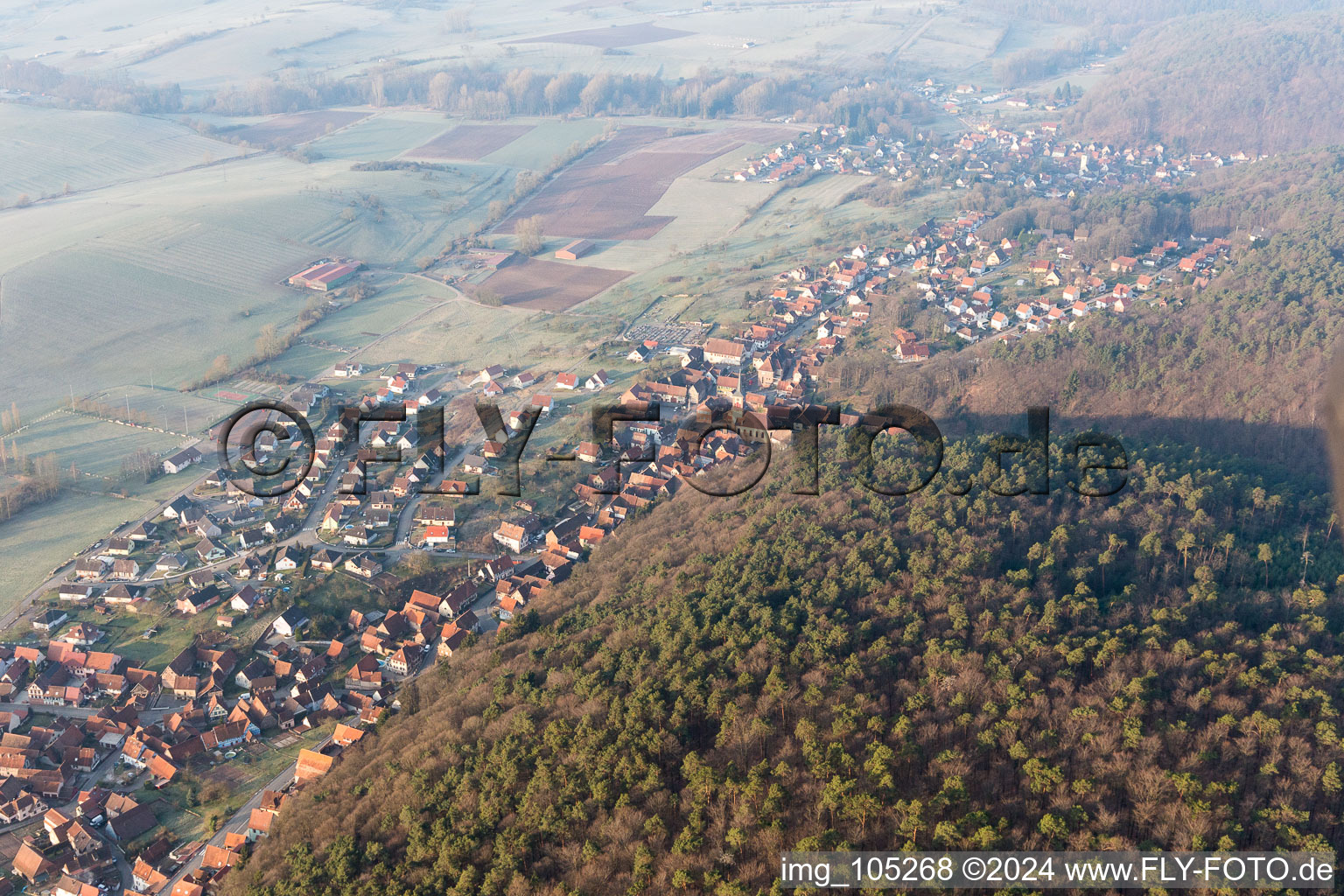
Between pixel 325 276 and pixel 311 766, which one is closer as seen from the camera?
pixel 311 766

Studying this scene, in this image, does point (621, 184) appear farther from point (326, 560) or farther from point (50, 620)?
point (50, 620)

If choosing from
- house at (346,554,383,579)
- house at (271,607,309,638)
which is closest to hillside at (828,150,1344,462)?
house at (346,554,383,579)

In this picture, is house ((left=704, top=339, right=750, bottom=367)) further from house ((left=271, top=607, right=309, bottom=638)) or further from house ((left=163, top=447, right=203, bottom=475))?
house ((left=271, top=607, right=309, bottom=638))

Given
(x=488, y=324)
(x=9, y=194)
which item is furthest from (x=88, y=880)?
(x=9, y=194)

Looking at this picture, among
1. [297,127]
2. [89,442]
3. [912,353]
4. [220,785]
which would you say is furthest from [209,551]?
[297,127]

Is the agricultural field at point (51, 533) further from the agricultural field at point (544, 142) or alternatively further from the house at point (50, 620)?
the agricultural field at point (544, 142)

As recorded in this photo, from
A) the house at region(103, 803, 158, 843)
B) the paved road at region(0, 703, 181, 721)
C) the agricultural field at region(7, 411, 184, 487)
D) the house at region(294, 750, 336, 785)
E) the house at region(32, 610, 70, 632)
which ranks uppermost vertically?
the agricultural field at region(7, 411, 184, 487)
